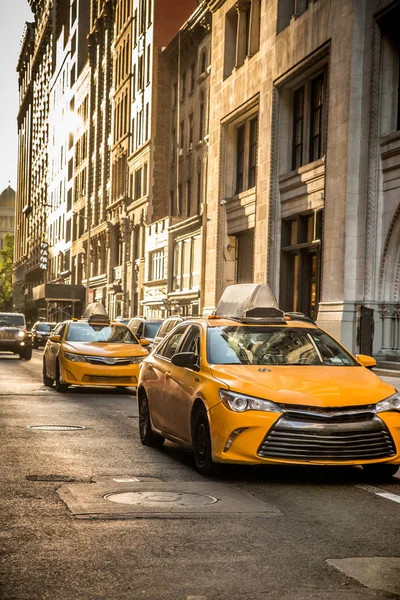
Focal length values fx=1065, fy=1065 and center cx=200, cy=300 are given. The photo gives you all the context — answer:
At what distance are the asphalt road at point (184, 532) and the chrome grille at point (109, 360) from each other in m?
9.51

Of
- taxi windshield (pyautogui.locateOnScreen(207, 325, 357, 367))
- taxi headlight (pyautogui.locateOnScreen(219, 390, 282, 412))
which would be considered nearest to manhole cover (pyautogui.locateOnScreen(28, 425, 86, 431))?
taxi windshield (pyautogui.locateOnScreen(207, 325, 357, 367))

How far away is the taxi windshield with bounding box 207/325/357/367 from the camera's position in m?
10.6

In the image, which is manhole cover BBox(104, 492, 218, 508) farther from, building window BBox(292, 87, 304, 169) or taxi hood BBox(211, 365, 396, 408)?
building window BBox(292, 87, 304, 169)

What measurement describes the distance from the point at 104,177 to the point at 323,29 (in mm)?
53496

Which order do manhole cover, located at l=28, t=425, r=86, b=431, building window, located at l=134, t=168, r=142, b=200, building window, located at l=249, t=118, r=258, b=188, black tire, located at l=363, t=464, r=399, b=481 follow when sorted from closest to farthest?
black tire, located at l=363, t=464, r=399, b=481 → manhole cover, located at l=28, t=425, r=86, b=431 → building window, located at l=249, t=118, r=258, b=188 → building window, located at l=134, t=168, r=142, b=200

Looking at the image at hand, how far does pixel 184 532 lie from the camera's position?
702 cm

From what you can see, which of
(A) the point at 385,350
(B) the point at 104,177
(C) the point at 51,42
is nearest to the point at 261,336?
(A) the point at 385,350

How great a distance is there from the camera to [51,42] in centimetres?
13062

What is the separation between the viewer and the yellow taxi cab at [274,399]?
30.6ft

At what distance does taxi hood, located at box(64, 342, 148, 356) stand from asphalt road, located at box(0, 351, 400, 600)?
9.61 m

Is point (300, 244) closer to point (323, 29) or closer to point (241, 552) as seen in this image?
point (323, 29)

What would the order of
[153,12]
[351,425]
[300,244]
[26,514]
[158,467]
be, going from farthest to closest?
1. [153,12]
2. [300,244]
3. [158,467]
4. [351,425]
5. [26,514]

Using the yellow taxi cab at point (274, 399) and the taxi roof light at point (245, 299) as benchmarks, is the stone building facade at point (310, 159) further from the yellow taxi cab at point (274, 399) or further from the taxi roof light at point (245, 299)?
the yellow taxi cab at point (274, 399)

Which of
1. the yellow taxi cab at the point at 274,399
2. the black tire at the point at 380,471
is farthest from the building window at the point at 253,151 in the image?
the black tire at the point at 380,471
